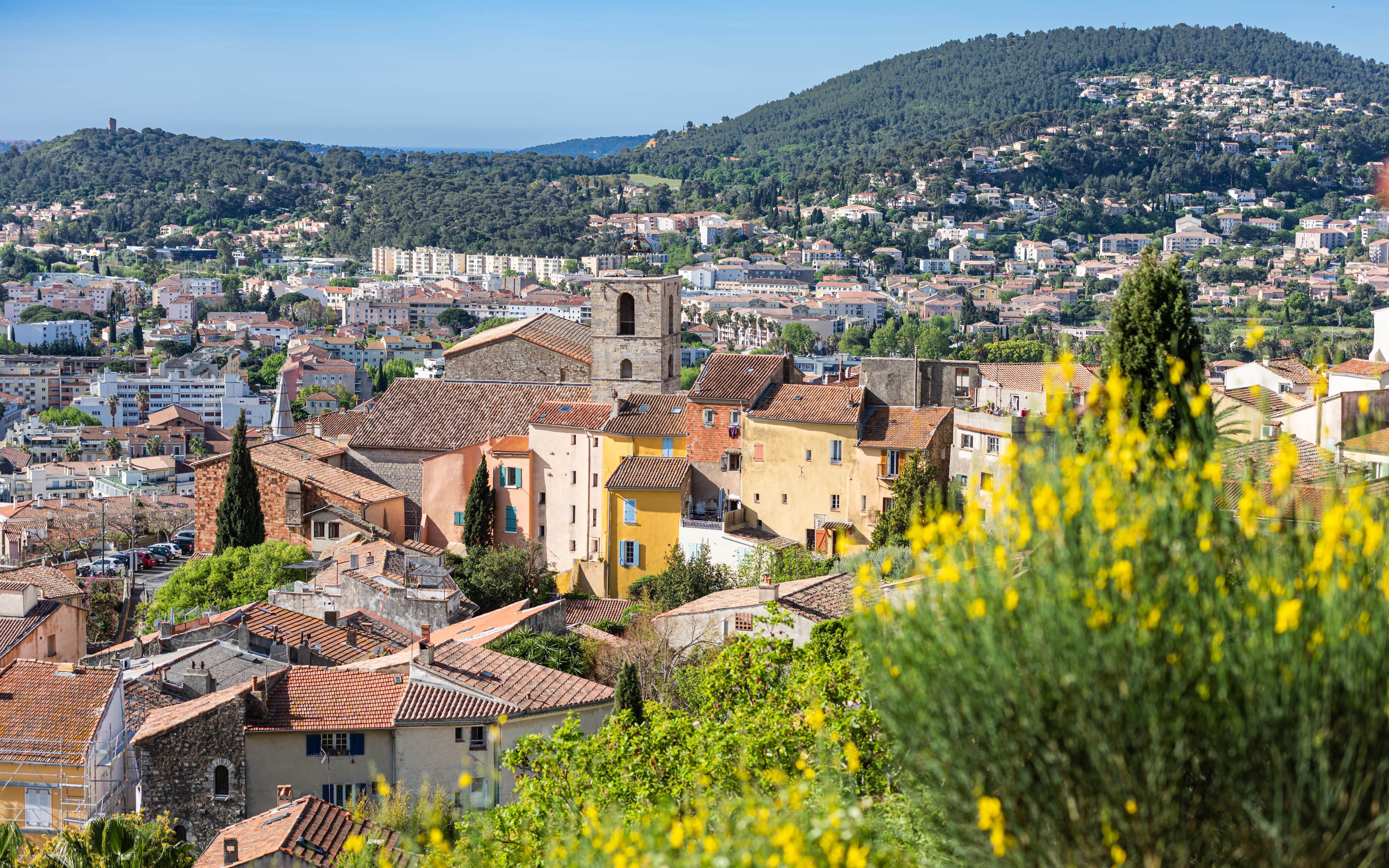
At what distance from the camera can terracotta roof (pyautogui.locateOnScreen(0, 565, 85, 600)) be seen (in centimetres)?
2658

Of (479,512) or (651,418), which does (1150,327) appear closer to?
(651,418)

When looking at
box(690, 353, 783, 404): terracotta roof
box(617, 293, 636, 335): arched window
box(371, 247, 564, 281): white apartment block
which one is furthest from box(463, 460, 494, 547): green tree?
box(371, 247, 564, 281): white apartment block

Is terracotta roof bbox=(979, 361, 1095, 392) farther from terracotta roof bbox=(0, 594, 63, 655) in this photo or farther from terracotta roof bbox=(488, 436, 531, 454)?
terracotta roof bbox=(0, 594, 63, 655)

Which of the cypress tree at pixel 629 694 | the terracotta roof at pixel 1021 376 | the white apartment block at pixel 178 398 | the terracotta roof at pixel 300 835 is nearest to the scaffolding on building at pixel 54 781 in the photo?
the terracotta roof at pixel 300 835

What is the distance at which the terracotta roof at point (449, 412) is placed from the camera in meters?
34.6

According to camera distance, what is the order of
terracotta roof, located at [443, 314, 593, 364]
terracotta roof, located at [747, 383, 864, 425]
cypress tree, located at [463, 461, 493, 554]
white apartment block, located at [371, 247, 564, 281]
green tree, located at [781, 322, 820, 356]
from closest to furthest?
terracotta roof, located at [747, 383, 864, 425]
cypress tree, located at [463, 461, 493, 554]
terracotta roof, located at [443, 314, 593, 364]
green tree, located at [781, 322, 820, 356]
white apartment block, located at [371, 247, 564, 281]

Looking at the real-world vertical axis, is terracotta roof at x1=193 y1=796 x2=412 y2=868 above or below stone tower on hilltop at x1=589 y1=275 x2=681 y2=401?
below

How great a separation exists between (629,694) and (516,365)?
73.3 ft

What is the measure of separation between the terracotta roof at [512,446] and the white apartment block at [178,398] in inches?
2899

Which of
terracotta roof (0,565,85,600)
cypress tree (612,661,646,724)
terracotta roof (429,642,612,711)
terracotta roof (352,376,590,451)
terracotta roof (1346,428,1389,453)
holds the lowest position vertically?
terracotta roof (0,565,85,600)

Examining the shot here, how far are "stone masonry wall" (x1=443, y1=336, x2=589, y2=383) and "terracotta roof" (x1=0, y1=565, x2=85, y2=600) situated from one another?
1053 cm

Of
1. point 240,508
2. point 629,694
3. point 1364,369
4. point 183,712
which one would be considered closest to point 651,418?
point 240,508

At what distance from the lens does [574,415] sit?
3228 centimetres

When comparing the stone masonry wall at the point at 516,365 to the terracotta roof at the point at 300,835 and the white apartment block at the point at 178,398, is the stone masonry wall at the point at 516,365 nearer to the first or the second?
the terracotta roof at the point at 300,835
